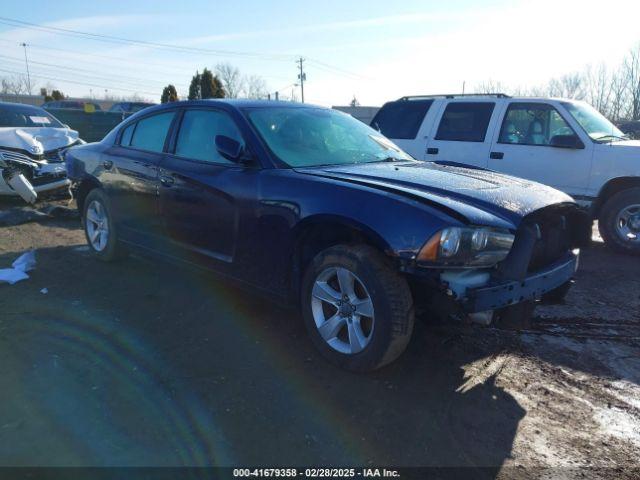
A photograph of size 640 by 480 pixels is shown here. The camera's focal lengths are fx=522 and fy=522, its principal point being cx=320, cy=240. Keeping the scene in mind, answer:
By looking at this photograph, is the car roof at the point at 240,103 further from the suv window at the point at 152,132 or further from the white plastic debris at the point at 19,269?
the white plastic debris at the point at 19,269

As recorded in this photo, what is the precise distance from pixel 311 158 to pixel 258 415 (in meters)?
1.94

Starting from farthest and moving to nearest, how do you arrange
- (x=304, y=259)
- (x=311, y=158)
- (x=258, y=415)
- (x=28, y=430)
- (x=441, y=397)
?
1. (x=311, y=158)
2. (x=304, y=259)
3. (x=441, y=397)
4. (x=258, y=415)
5. (x=28, y=430)

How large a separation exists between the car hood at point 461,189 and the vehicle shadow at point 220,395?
2.75 ft

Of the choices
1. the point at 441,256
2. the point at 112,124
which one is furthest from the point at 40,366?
the point at 112,124

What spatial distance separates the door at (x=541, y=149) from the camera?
21.9 feet

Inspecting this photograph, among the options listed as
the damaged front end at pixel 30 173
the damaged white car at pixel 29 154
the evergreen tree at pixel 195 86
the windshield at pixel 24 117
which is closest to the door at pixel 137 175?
Result: the damaged front end at pixel 30 173

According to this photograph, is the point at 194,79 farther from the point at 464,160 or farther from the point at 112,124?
the point at 464,160

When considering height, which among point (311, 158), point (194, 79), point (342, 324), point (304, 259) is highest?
point (194, 79)

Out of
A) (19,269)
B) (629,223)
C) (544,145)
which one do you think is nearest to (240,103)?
(19,269)

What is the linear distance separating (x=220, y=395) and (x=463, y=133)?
Answer: 574 cm

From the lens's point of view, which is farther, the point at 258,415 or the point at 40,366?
the point at 40,366

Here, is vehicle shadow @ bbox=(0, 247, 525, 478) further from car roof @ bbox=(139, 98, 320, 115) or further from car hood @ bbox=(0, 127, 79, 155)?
car hood @ bbox=(0, 127, 79, 155)

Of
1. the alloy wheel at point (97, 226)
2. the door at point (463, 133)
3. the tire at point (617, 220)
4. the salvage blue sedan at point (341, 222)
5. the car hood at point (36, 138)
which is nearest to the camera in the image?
the salvage blue sedan at point (341, 222)

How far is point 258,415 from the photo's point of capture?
9.41ft
